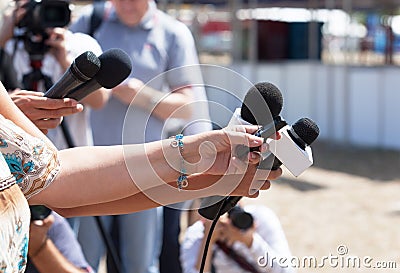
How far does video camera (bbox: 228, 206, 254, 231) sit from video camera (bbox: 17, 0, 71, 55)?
925 mm

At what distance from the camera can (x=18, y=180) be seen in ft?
4.36

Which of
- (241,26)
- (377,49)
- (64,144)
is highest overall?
(64,144)

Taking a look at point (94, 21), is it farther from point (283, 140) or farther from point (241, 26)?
point (241, 26)

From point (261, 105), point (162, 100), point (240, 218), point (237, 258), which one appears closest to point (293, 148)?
point (261, 105)

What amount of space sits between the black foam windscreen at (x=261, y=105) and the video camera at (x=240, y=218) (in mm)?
1131

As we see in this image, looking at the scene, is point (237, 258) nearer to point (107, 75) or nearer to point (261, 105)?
point (107, 75)

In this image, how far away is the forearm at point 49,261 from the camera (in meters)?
2.27

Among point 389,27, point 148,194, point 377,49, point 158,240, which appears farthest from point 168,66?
point 377,49

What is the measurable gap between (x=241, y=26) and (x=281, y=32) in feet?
4.50

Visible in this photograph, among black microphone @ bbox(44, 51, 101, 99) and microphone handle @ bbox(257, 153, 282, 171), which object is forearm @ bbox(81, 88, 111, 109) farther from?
microphone handle @ bbox(257, 153, 282, 171)

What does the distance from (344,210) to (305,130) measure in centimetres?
466

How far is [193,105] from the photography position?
5.58 ft

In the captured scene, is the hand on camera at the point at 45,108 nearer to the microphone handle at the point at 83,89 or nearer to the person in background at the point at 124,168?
the microphone handle at the point at 83,89

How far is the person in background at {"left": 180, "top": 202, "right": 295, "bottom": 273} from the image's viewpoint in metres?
2.59
